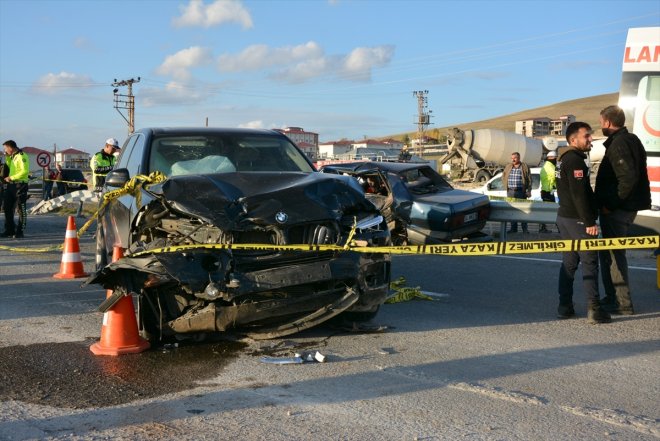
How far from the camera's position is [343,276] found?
545 centimetres

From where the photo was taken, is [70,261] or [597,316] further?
[70,261]

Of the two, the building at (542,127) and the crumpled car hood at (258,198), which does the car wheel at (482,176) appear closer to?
the crumpled car hood at (258,198)

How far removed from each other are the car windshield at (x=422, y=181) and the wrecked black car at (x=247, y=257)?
692 centimetres

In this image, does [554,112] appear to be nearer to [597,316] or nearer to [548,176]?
[548,176]

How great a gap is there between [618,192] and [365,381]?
11.4ft

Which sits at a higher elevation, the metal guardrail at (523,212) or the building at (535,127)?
the building at (535,127)

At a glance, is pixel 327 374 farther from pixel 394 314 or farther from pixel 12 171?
pixel 12 171

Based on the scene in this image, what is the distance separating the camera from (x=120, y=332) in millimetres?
5578

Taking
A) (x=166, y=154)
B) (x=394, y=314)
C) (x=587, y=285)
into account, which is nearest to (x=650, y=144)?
(x=587, y=285)

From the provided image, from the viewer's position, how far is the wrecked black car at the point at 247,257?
516 cm

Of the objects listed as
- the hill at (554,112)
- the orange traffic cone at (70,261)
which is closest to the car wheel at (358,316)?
the orange traffic cone at (70,261)

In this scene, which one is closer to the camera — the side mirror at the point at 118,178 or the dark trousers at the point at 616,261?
the side mirror at the point at 118,178

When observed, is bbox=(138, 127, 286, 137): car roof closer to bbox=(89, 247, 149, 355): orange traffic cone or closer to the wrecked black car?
the wrecked black car

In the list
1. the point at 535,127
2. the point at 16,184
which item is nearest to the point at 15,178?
the point at 16,184
